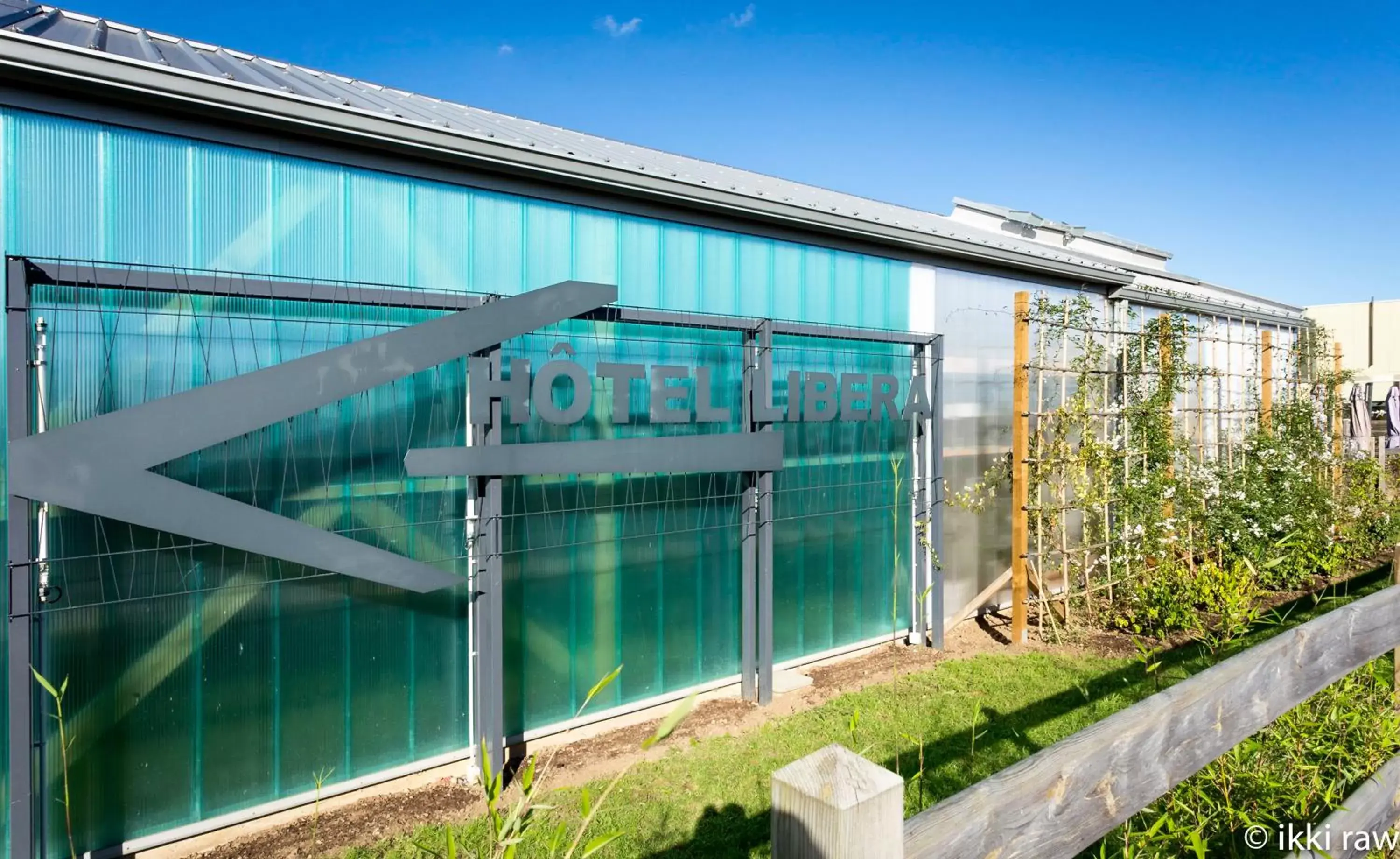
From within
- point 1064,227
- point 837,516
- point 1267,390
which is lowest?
point 837,516

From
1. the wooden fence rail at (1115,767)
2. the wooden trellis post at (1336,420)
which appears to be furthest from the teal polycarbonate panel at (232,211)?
the wooden trellis post at (1336,420)

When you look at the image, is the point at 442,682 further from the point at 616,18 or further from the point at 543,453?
the point at 616,18

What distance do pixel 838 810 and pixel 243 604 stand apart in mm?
3470

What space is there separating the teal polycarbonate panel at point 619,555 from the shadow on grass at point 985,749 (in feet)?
4.16

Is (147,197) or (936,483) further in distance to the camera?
(936,483)

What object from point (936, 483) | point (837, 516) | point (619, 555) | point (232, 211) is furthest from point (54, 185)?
point (936, 483)

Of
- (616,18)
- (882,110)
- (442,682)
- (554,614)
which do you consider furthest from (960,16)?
(442,682)

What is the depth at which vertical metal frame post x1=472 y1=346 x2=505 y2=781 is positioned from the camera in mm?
3764

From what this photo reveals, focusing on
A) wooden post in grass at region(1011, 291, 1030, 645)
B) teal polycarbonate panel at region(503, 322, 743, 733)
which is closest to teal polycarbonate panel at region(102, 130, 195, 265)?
teal polycarbonate panel at region(503, 322, 743, 733)

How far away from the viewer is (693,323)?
4602mm

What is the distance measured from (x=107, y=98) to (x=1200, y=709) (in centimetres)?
430

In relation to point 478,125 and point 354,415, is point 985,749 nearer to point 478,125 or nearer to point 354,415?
point 354,415

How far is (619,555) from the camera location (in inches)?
187

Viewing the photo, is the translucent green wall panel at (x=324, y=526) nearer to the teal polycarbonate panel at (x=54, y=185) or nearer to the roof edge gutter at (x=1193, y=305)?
the teal polycarbonate panel at (x=54, y=185)
